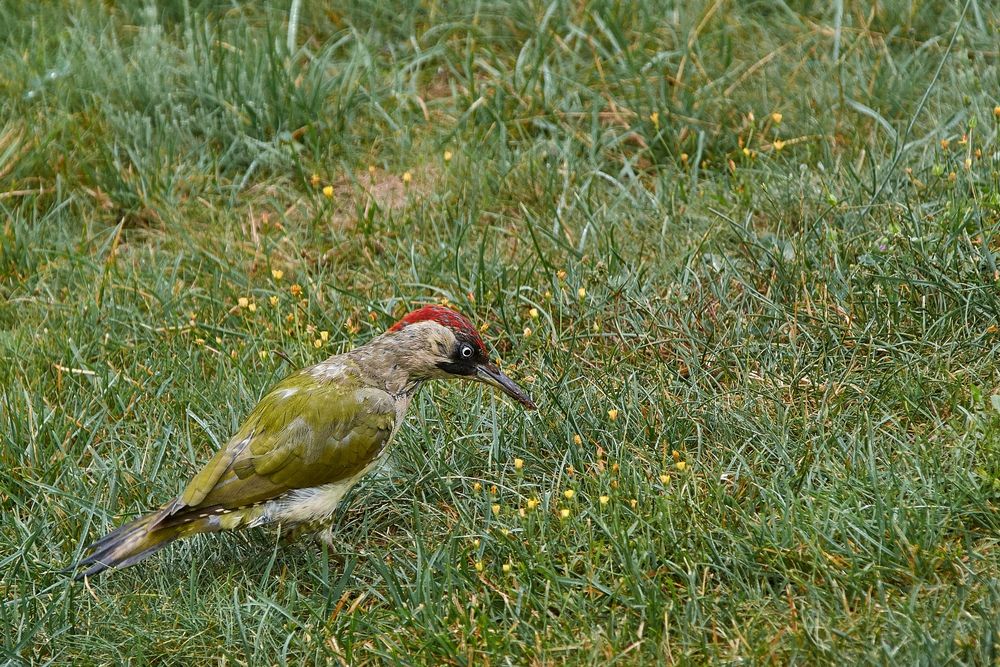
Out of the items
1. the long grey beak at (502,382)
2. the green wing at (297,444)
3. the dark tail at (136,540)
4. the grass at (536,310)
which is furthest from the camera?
the long grey beak at (502,382)

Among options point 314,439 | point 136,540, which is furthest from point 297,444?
point 136,540

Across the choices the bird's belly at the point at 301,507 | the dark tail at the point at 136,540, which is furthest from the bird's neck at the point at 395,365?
the dark tail at the point at 136,540

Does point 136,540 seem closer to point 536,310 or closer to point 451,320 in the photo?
point 451,320

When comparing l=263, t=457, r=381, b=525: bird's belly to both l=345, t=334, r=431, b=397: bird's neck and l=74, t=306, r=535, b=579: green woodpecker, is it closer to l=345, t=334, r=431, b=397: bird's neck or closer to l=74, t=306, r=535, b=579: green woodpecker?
l=74, t=306, r=535, b=579: green woodpecker

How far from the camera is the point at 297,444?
476cm

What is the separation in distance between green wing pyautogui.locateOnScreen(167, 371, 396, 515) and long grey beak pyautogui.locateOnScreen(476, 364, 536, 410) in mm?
363

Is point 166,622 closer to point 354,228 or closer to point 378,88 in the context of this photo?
point 354,228

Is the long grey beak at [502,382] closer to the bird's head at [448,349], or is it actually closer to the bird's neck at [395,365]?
the bird's head at [448,349]

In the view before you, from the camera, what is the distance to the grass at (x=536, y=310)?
416cm

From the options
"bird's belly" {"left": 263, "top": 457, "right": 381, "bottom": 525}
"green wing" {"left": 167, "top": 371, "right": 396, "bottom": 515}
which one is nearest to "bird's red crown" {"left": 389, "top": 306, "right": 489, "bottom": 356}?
"green wing" {"left": 167, "top": 371, "right": 396, "bottom": 515}

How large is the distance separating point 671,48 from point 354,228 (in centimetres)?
201

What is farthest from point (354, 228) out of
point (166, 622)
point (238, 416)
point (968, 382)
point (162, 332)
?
point (968, 382)

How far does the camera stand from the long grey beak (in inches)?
193

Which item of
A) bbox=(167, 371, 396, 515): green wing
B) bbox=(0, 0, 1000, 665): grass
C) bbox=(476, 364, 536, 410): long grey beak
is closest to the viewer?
bbox=(0, 0, 1000, 665): grass
